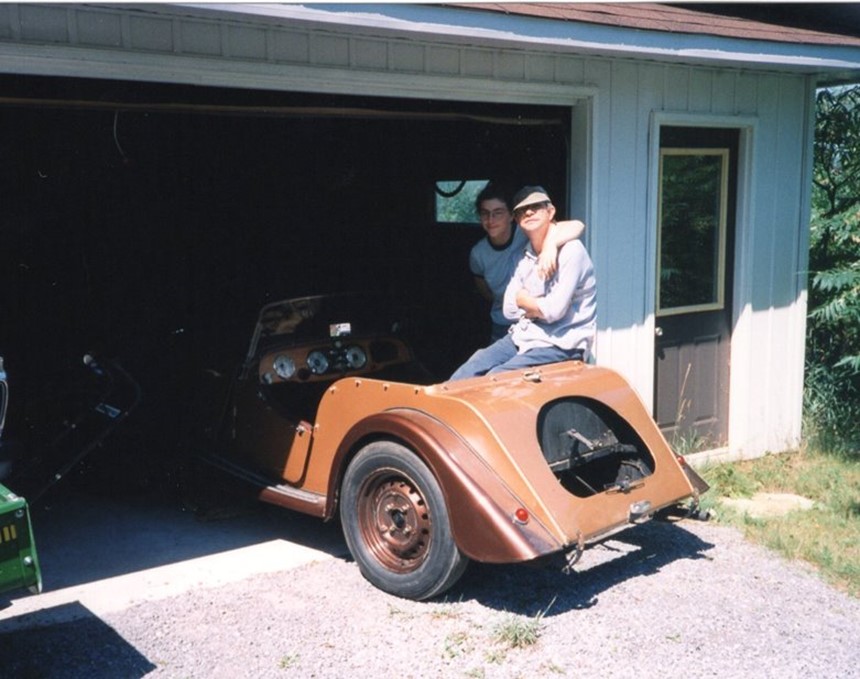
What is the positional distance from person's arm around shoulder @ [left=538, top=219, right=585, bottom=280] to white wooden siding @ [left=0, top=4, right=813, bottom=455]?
1.18 metres

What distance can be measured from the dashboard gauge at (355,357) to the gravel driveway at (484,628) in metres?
1.21

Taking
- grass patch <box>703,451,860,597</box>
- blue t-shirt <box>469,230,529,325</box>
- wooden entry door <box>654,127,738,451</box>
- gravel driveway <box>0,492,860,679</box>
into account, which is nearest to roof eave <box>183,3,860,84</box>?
wooden entry door <box>654,127,738,451</box>

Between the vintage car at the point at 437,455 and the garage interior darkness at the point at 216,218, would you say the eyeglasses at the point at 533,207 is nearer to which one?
the vintage car at the point at 437,455

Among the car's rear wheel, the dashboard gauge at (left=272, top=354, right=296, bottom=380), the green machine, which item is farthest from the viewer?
the dashboard gauge at (left=272, top=354, right=296, bottom=380)

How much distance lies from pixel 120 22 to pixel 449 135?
11.9ft

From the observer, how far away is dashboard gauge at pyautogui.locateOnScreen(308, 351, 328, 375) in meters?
5.39

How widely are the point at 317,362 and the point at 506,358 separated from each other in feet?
3.71

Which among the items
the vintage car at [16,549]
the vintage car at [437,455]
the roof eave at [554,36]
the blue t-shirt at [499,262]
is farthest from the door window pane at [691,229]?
the vintage car at [16,549]

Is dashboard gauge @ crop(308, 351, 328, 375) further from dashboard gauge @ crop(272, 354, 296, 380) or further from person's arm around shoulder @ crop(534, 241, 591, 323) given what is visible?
person's arm around shoulder @ crop(534, 241, 591, 323)

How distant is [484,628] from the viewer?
4.12m

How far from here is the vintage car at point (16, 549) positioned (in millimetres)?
3209

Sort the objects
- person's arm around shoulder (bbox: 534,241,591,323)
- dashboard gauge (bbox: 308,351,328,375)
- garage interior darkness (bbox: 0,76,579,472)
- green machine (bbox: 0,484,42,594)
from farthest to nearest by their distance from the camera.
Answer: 1. garage interior darkness (bbox: 0,76,579,472)
2. dashboard gauge (bbox: 308,351,328,375)
3. person's arm around shoulder (bbox: 534,241,591,323)
4. green machine (bbox: 0,484,42,594)

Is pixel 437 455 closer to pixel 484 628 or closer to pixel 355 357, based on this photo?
pixel 484 628

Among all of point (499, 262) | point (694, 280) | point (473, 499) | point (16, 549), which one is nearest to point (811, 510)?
point (694, 280)
